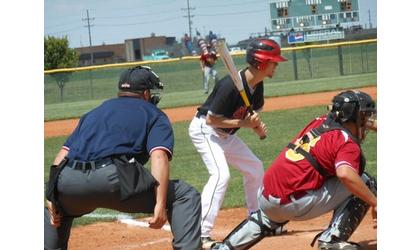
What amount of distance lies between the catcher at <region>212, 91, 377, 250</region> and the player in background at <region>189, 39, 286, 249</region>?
47.0 inches

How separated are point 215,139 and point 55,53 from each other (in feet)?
123

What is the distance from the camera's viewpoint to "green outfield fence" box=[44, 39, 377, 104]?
2923 cm

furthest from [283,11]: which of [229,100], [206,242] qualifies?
[206,242]

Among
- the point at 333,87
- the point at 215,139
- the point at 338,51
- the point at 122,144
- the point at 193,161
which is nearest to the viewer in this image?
the point at 122,144

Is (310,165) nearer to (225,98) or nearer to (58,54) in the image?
(225,98)

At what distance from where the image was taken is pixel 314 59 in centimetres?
3173

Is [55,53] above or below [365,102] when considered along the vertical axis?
above

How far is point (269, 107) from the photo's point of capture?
20984mm

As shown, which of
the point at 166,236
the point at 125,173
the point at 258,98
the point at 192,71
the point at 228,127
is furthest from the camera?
the point at 192,71

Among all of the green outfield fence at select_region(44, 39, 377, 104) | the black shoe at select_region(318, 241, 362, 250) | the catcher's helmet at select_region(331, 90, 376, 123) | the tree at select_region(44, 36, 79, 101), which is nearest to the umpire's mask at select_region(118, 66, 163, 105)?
the catcher's helmet at select_region(331, 90, 376, 123)

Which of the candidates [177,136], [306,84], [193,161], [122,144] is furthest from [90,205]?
[306,84]

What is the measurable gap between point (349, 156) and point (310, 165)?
0.33 metres

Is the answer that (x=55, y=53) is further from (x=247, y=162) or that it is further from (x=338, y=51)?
(x=247, y=162)

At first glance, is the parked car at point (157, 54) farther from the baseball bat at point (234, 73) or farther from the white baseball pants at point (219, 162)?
the baseball bat at point (234, 73)
